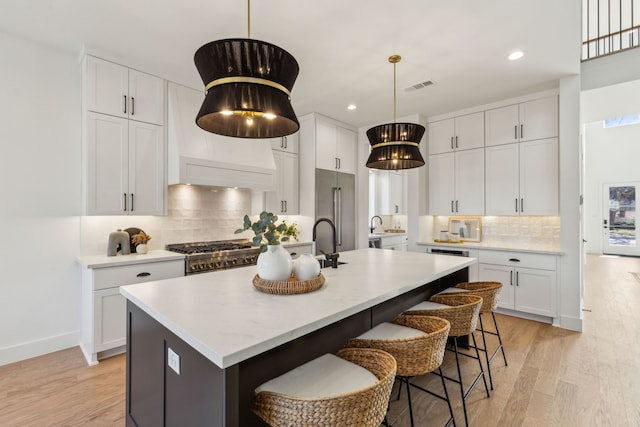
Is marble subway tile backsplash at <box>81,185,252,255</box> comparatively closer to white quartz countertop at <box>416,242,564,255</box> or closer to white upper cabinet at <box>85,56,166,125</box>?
white upper cabinet at <box>85,56,166,125</box>

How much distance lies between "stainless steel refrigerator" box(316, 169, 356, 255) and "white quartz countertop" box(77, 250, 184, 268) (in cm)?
215

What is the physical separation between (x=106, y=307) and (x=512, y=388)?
3396 millimetres

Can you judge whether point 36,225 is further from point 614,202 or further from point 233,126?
point 614,202

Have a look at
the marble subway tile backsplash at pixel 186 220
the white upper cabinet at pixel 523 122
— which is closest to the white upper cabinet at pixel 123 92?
the marble subway tile backsplash at pixel 186 220

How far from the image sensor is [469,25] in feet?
8.20

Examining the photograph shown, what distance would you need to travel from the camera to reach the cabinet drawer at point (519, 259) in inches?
144

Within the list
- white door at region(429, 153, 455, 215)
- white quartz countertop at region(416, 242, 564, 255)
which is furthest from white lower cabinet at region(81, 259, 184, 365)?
white door at region(429, 153, 455, 215)

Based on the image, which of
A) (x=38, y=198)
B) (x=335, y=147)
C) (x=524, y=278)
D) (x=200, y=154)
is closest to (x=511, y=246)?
(x=524, y=278)

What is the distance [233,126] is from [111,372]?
7.63 feet

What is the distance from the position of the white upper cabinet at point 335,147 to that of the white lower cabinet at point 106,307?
280cm

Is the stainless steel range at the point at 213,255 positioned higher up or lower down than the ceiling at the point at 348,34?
lower down

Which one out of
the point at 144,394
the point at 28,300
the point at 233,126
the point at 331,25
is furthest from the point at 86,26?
the point at 144,394

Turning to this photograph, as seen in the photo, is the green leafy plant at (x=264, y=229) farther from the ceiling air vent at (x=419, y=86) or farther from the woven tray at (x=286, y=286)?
the ceiling air vent at (x=419, y=86)

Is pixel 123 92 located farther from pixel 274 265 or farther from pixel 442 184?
pixel 442 184
